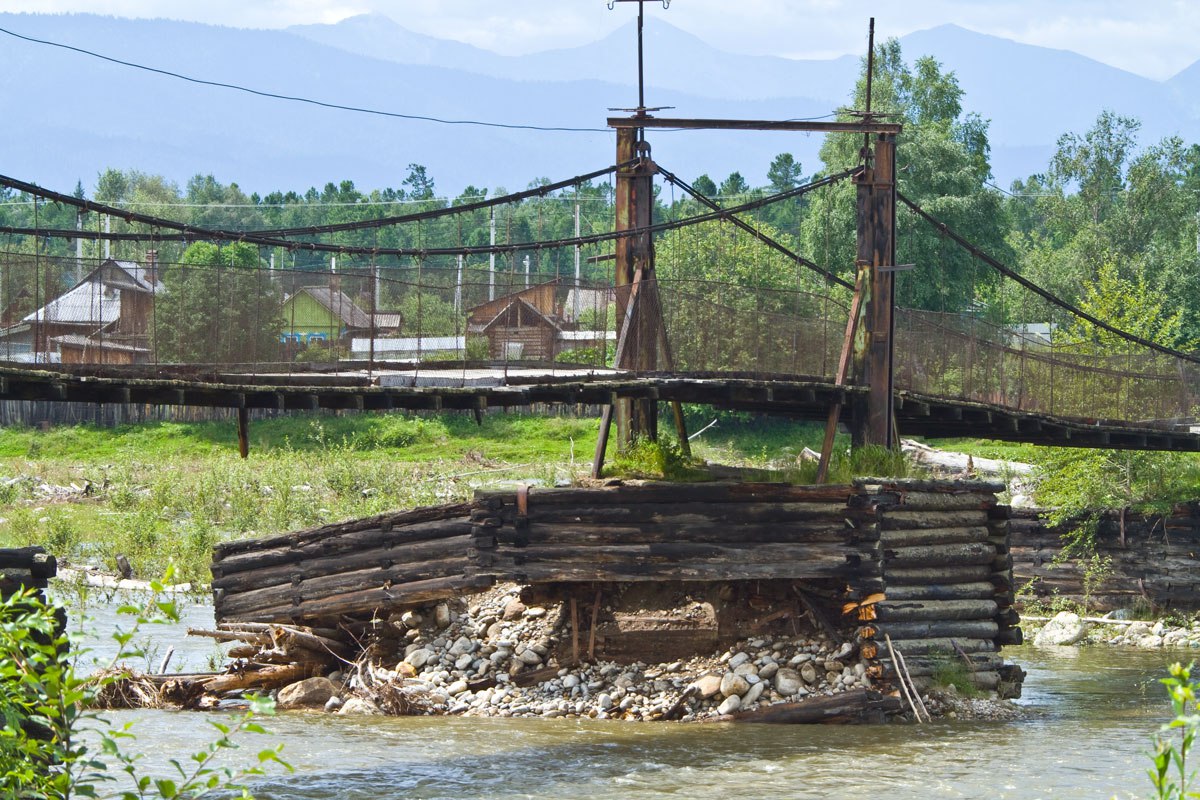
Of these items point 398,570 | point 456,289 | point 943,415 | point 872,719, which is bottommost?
point 872,719

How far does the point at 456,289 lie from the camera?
17.8 metres

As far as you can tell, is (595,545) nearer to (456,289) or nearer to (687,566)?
(687,566)

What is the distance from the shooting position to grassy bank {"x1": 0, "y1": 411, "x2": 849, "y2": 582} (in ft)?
105

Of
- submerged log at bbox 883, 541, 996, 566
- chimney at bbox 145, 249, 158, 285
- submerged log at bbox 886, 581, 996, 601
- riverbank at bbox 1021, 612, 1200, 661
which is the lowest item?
riverbank at bbox 1021, 612, 1200, 661

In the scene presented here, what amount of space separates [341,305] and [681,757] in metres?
6.09

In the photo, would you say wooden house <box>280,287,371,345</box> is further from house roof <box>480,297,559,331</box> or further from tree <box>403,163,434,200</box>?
tree <box>403,163,434,200</box>

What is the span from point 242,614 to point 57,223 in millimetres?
93603

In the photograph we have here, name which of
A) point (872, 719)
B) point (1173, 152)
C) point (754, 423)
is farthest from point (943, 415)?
point (1173, 152)

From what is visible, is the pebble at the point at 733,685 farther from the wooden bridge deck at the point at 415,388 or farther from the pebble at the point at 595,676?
the wooden bridge deck at the point at 415,388

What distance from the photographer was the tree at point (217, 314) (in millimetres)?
16641

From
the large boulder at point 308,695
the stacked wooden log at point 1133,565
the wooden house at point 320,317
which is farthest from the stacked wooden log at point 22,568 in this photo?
the stacked wooden log at point 1133,565

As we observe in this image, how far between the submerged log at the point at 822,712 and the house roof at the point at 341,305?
5821 mm

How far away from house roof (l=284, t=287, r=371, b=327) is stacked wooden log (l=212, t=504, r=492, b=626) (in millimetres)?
2939

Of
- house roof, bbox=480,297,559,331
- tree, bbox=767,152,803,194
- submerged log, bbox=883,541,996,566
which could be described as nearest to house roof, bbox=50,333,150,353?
house roof, bbox=480,297,559,331
